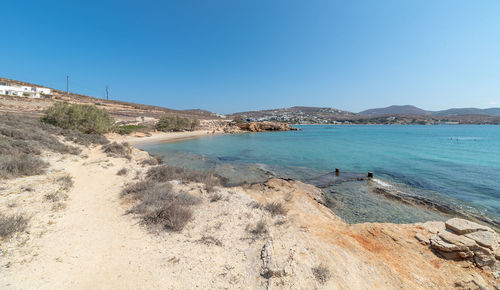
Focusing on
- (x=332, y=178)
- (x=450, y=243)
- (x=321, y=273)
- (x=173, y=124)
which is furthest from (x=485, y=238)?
(x=173, y=124)

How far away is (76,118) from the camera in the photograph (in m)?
20.2

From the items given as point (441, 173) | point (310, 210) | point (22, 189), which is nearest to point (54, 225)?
point (22, 189)

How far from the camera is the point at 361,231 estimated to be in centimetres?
529

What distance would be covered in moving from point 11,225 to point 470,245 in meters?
10.0

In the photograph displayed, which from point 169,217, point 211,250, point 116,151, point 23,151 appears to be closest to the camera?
point 211,250

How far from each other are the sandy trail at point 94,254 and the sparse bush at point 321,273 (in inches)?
106

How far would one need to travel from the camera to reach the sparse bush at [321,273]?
10.4 ft

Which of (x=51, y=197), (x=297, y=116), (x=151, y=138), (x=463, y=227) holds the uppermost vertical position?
(x=297, y=116)

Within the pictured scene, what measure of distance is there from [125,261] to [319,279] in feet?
11.9

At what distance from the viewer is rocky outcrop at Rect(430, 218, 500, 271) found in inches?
158

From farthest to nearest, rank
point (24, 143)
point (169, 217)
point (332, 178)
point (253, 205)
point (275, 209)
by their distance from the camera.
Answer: point (332, 178) < point (24, 143) < point (253, 205) < point (275, 209) < point (169, 217)

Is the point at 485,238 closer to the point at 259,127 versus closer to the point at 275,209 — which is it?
the point at 275,209

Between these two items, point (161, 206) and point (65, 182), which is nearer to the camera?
point (161, 206)

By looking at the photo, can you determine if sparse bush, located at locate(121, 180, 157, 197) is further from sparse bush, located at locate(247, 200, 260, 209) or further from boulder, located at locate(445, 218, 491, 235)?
boulder, located at locate(445, 218, 491, 235)
